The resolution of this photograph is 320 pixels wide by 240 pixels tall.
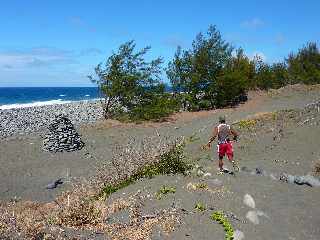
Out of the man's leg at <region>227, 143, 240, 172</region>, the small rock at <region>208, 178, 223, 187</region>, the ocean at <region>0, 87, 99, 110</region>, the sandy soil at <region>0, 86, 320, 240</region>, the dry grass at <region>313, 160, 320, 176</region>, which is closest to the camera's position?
the sandy soil at <region>0, 86, 320, 240</region>

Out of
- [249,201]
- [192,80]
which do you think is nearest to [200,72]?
[192,80]

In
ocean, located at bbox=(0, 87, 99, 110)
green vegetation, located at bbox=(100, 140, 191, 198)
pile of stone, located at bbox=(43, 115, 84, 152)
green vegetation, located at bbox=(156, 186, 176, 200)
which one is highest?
green vegetation, located at bbox=(100, 140, 191, 198)

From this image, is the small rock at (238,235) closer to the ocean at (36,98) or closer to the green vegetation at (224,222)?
the green vegetation at (224,222)

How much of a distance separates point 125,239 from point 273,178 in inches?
248

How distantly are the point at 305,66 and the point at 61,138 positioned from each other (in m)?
32.1

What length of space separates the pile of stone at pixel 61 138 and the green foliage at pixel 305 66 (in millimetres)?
29164

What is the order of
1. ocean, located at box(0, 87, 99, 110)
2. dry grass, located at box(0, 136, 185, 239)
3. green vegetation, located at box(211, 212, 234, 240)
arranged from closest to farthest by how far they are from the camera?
1. dry grass, located at box(0, 136, 185, 239)
2. green vegetation, located at box(211, 212, 234, 240)
3. ocean, located at box(0, 87, 99, 110)

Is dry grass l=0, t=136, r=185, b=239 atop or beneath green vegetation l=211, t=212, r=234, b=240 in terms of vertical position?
atop

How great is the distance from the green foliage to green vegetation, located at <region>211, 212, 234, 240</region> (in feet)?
129

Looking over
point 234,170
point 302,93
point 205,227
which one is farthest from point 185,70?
point 205,227

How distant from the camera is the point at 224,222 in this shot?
977 centimetres

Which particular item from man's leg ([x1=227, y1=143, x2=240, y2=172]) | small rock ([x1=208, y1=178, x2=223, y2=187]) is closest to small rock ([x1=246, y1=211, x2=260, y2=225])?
small rock ([x1=208, y1=178, x2=223, y2=187])

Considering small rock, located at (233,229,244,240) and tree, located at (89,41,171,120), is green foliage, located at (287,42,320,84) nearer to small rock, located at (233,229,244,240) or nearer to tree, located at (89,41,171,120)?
tree, located at (89,41,171,120)

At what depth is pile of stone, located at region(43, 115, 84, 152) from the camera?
23.1 m
